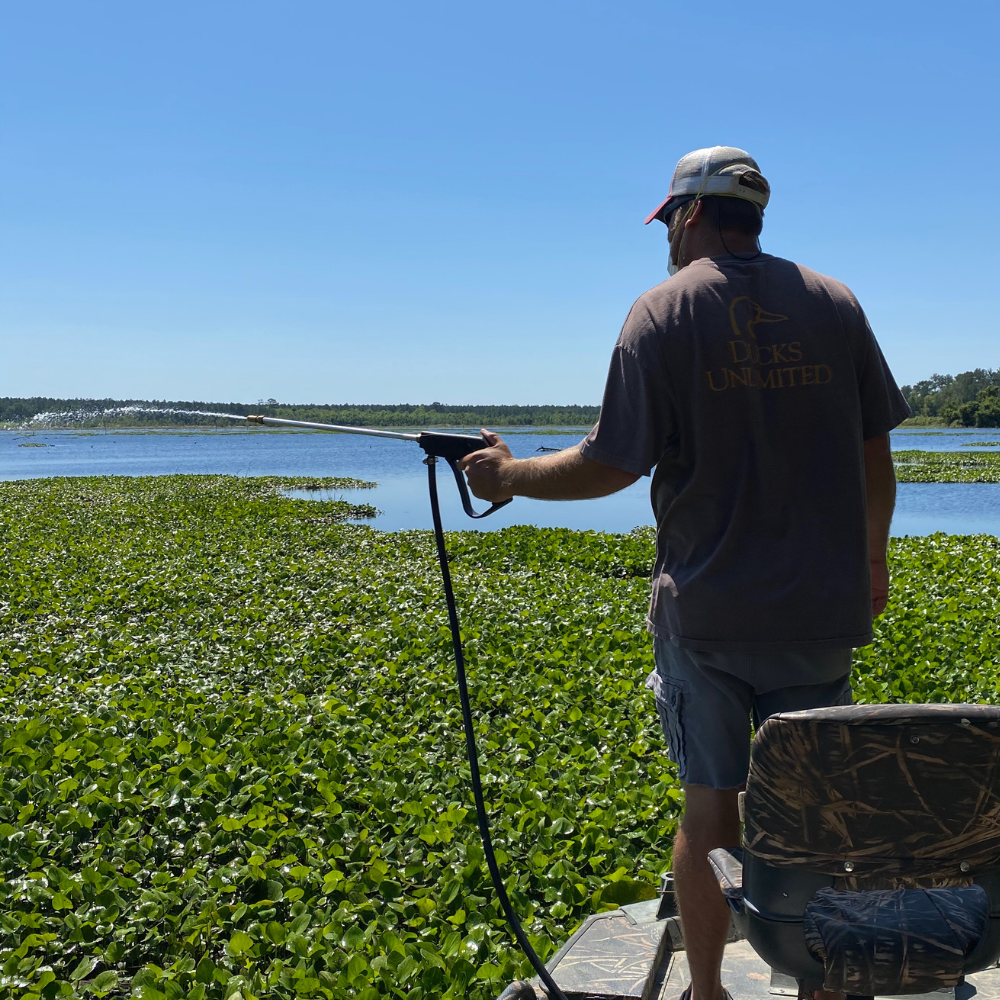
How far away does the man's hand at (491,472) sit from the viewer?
2260mm

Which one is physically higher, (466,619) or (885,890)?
(885,890)

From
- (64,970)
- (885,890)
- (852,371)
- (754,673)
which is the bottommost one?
(64,970)

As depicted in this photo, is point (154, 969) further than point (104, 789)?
No

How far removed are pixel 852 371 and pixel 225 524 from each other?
16012mm

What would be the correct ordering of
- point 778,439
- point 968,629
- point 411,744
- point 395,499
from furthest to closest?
1. point 395,499
2. point 968,629
3. point 411,744
4. point 778,439

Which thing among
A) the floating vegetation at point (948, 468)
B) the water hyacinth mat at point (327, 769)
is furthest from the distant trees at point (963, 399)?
the water hyacinth mat at point (327, 769)

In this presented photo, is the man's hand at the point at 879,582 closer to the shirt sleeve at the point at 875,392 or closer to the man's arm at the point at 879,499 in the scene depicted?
the man's arm at the point at 879,499

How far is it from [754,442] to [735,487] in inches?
4.2

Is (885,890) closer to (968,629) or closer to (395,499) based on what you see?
(968,629)

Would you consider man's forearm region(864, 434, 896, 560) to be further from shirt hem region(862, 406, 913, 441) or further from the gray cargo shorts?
the gray cargo shorts

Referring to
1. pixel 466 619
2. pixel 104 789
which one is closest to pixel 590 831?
pixel 104 789

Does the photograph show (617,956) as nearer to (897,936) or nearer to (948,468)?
(897,936)

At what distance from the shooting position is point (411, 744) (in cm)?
529

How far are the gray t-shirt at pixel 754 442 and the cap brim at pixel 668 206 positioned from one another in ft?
0.81
